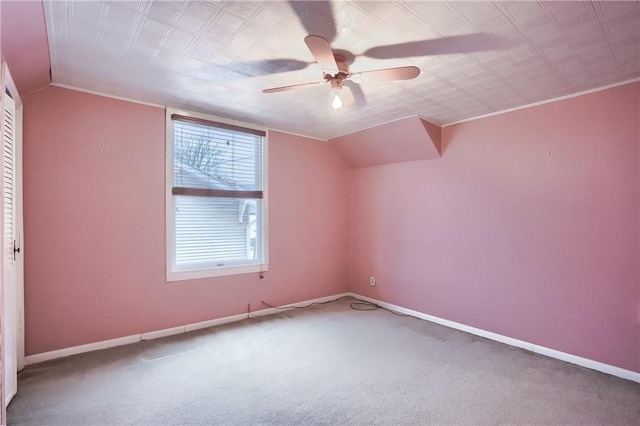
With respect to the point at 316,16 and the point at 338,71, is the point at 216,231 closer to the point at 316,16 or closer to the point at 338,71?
the point at 338,71

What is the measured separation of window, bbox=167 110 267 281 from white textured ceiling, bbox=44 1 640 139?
55 cm

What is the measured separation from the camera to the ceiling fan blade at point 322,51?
1704 millimetres

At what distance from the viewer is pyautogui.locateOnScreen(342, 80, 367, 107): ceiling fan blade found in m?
2.73

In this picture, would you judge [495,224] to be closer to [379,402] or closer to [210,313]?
[379,402]

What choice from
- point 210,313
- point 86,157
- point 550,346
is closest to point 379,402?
point 550,346

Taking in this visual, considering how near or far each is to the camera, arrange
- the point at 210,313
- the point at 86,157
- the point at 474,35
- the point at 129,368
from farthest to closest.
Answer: the point at 210,313, the point at 86,157, the point at 129,368, the point at 474,35

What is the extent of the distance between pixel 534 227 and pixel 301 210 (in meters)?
2.73

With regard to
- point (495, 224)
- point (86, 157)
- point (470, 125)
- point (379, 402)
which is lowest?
point (379, 402)

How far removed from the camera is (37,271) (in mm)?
2732

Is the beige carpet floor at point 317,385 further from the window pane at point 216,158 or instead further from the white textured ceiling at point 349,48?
the white textured ceiling at point 349,48

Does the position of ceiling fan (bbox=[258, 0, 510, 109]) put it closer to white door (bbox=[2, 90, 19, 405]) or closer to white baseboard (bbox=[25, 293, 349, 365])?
white door (bbox=[2, 90, 19, 405])

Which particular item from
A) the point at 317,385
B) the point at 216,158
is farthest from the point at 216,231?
the point at 317,385

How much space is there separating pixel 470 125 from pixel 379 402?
117 inches

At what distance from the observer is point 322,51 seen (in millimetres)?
1835
